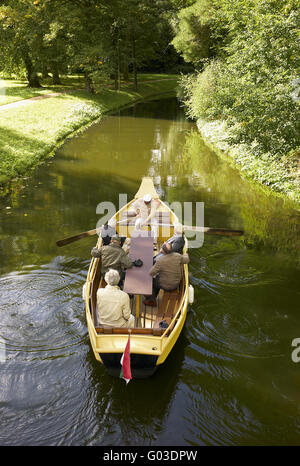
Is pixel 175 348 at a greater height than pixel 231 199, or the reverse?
pixel 231 199

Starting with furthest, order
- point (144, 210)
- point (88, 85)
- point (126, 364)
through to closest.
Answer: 1. point (88, 85)
2. point (144, 210)
3. point (126, 364)

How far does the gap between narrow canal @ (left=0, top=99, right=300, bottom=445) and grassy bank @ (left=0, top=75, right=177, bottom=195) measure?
544 centimetres

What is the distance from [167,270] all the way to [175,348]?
1.65 metres

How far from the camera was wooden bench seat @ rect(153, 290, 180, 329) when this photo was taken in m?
8.05

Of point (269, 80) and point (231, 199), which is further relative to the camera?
point (231, 199)

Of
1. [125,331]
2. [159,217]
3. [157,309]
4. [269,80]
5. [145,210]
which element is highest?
[269,80]

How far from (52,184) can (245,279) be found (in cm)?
1127

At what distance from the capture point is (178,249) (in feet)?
27.8

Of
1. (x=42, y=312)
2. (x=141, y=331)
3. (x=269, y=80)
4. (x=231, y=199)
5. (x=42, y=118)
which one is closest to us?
(x=141, y=331)

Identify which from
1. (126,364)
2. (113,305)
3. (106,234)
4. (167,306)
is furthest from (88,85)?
(126,364)

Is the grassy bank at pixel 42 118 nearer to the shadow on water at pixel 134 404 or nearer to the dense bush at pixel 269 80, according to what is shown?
the dense bush at pixel 269 80

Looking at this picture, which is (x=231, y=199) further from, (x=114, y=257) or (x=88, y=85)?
(x=88, y=85)

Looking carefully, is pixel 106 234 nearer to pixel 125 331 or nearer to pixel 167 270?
pixel 167 270

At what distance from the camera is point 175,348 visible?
768cm
